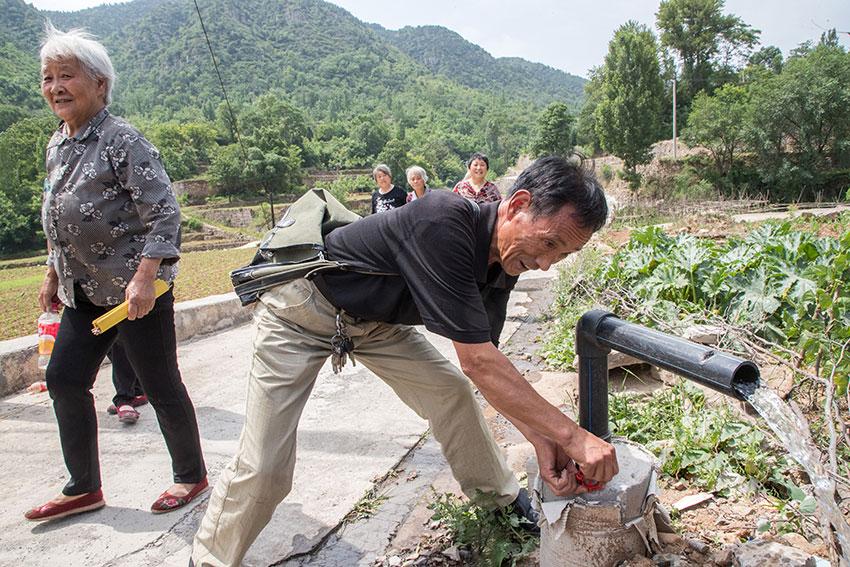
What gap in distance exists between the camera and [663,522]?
1816mm

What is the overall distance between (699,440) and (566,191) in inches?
62.2

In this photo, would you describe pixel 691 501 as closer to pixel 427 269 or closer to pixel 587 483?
pixel 587 483

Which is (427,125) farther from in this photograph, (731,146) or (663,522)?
(663,522)

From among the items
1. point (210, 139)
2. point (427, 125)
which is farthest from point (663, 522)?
point (427, 125)

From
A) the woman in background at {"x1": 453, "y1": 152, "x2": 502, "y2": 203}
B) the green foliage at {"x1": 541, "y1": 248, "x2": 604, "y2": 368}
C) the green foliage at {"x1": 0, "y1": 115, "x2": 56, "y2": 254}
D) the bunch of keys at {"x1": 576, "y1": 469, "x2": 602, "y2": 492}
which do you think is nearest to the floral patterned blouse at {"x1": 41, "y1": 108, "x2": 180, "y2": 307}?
the bunch of keys at {"x1": 576, "y1": 469, "x2": 602, "y2": 492}

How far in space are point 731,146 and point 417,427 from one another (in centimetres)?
4104

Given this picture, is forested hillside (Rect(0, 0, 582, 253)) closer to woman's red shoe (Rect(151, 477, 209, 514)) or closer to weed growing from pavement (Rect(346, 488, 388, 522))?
woman's red shoe (Rect(151, 477, 209, 514))

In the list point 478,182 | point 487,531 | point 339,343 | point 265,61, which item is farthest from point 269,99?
point 487,531

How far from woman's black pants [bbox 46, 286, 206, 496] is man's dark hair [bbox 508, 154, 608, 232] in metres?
1.64

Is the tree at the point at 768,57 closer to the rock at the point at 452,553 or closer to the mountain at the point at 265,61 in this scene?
the rock at the point at 452,553

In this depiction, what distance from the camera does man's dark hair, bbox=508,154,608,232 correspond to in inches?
60.4

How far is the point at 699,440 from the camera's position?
97.8 inches

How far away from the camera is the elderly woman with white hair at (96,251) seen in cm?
220

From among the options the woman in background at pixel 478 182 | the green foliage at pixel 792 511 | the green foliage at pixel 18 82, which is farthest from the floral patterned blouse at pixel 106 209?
the green foliage at pixel 18 82
